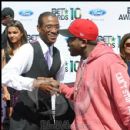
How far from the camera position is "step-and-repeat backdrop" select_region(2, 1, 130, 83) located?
22.1 feet

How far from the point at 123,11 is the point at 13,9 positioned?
153 centimetres

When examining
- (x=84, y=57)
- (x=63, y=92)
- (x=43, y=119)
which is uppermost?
(x=84, y=57)

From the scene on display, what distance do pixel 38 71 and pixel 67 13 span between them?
125 inches

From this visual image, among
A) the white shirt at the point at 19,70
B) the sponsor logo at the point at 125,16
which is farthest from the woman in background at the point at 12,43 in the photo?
the sponsor logo at the point at 125,16

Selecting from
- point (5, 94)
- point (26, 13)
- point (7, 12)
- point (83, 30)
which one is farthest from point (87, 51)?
point (26, 13)

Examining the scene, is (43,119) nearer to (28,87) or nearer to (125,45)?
(28,87)

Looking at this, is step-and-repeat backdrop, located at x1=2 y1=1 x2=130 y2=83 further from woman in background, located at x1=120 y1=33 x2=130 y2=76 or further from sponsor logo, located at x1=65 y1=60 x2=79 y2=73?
woman in background, located at x1=120 y1=33 x2=130 y2=76

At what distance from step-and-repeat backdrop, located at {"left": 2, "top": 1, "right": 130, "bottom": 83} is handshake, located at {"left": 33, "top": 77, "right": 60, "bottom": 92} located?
316 cm

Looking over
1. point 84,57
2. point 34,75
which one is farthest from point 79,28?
point 34,75

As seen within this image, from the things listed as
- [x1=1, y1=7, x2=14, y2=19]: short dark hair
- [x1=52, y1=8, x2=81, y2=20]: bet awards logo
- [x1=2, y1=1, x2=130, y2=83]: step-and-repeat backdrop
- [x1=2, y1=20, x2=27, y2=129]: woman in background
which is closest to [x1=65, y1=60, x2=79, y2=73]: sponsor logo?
[x1=2, y1=1, x2=130, y2=83]: step-and-repeat backdrop

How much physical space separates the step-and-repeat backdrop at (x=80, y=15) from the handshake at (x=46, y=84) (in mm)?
3162

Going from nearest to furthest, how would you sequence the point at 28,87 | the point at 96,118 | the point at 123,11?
the point at 96,118 < the point at 28,87 < the point at 123,11

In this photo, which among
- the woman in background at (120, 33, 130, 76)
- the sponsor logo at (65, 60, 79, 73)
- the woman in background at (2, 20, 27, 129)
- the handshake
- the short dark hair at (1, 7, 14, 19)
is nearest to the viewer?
the handshake

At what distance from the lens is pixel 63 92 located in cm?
357
